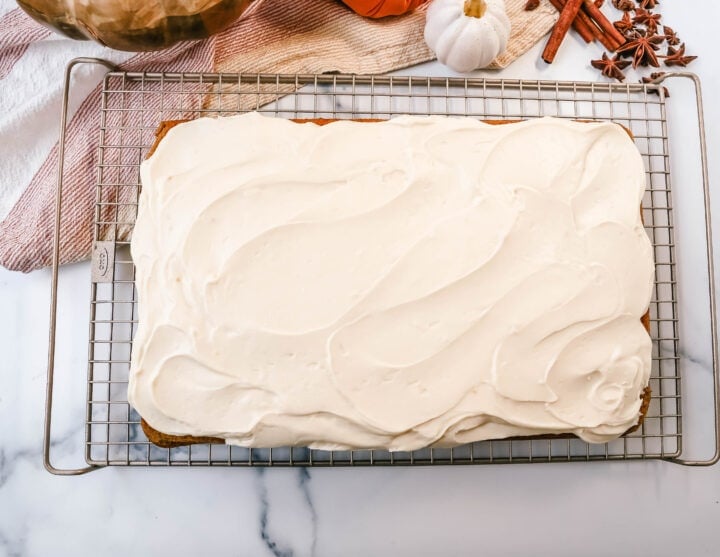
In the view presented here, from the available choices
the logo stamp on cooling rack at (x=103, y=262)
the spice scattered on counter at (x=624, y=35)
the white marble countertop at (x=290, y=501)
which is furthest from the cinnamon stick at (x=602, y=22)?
the logo stamp on cooling rack at (x=103, y=262)

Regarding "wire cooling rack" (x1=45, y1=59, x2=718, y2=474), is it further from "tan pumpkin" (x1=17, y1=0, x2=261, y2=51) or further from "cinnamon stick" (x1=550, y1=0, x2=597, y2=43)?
"tan pumpkin" (x1=17, y1=0, x2=261, y2=51)

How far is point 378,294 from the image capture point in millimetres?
1213

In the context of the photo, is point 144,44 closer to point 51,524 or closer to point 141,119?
point 141,119

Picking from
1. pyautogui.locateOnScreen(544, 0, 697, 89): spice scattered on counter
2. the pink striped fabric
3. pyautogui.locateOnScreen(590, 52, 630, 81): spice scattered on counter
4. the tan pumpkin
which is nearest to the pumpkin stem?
pyautogui.locateOnScreen(544, 0, 697, 89): spice scattered on counter

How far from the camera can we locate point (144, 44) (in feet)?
3.78

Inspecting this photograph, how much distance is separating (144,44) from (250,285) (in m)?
0.50

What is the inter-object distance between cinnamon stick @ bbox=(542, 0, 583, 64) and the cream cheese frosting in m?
0.45

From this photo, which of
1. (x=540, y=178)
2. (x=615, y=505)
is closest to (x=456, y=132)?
(x=540, y=178)

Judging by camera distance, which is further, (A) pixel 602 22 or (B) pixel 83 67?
(A) pixel 602 22

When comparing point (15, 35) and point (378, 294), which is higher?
point (15, 35)

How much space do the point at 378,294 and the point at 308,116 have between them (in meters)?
0.59

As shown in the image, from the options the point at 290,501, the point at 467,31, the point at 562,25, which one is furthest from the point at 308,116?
the point at 290,501

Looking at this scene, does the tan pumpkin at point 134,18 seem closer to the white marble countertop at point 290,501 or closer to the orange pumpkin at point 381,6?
the orange pumpkin at point 381,6

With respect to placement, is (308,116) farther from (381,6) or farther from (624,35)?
(624,35)
